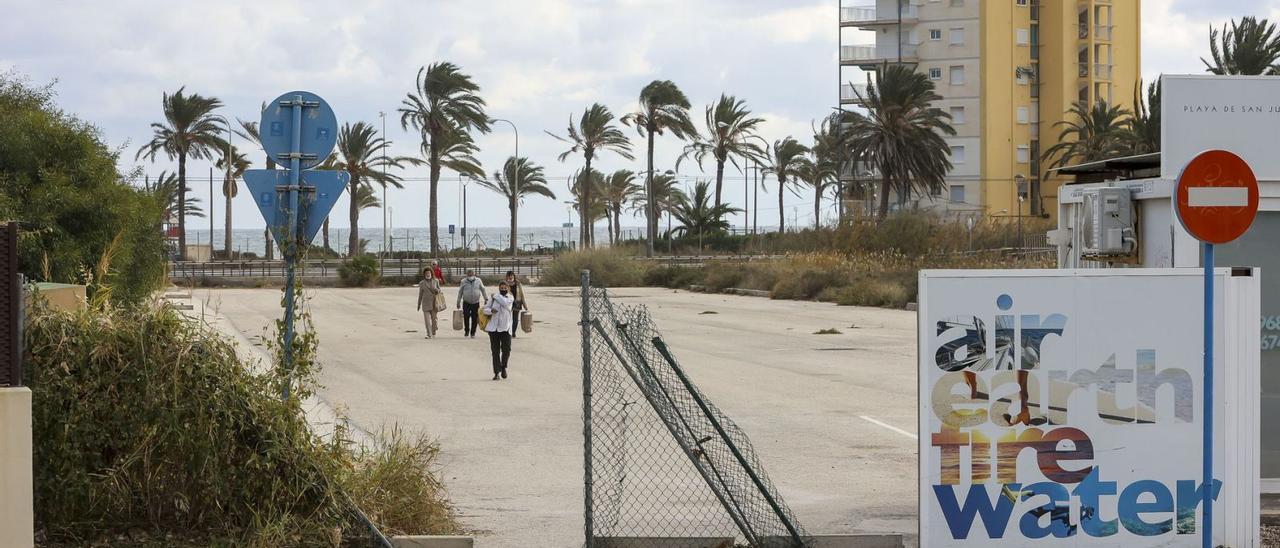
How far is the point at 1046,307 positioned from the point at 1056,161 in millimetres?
Result: 76473

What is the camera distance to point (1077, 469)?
723 centimetres

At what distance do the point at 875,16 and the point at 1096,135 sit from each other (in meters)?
19.0

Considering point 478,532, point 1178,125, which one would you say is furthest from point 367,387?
point 1178,125

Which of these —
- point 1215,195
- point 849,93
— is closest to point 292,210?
point 1215,195

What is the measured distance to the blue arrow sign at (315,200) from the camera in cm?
769

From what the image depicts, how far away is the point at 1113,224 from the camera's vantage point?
9062mm

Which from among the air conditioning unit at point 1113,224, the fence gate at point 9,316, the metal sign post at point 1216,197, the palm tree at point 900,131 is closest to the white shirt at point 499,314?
the air conditioning unit at point 1113,224

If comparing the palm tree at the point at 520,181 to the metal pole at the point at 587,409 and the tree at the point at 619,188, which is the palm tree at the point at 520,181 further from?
the metal pole at the point at 587,409

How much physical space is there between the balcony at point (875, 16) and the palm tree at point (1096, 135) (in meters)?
11.8

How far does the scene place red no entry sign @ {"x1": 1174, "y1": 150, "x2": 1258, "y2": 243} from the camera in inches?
263

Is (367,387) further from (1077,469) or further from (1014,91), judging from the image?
(1014,91)

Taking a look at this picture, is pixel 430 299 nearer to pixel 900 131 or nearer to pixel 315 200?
pixel 315 200

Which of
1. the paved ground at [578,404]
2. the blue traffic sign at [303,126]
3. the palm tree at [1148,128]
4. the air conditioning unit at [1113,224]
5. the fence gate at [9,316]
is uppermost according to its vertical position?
the palm tree at [1148,128]

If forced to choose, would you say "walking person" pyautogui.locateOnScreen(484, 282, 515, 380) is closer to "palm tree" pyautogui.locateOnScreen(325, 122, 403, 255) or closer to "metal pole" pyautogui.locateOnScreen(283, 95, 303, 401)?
"metal pole" pyautogui.locateOnScreen(283, 95, 303, 401)
